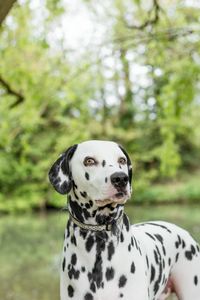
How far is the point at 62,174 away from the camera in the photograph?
3.18 m

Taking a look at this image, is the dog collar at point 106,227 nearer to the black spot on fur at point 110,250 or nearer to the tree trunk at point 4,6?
the black spot on fur at point 110,250

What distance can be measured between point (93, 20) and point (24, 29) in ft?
11.5

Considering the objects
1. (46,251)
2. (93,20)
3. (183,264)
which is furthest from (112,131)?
(183,264)

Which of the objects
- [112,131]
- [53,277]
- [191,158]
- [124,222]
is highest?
[124,222]

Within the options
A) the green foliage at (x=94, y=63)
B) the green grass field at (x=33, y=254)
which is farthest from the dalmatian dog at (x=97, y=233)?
the green grass field at (x=33, y=254)

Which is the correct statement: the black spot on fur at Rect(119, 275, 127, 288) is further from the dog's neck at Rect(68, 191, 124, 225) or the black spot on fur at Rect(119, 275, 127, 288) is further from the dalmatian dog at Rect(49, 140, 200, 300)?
the dog's neck at Rect(68, 191, 124, 225)

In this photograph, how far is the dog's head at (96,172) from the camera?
293 cm

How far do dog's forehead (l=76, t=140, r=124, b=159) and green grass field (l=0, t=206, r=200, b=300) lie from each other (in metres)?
6.17

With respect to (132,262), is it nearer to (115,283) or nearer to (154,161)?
(115,283)

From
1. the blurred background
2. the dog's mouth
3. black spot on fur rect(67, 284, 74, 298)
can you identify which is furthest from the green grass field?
the dog's mouth

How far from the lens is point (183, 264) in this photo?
3.76 m

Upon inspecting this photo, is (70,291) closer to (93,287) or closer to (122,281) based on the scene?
(93,287)

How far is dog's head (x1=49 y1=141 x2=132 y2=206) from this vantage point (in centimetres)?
293

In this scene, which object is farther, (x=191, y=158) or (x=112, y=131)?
(x=191, y=158)
